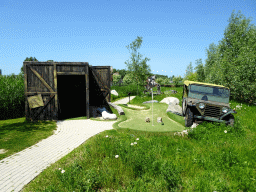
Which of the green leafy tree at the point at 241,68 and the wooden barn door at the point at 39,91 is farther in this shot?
the green leafy tree at the point at 241,68

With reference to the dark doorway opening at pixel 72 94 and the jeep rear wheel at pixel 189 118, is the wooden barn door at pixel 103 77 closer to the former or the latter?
the dark doorway opening at pixel 72 94

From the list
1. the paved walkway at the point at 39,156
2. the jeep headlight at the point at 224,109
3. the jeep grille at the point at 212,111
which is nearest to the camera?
the paved walkway at the point at 39,156

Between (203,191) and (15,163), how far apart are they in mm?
5591

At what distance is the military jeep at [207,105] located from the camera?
8.22 meters

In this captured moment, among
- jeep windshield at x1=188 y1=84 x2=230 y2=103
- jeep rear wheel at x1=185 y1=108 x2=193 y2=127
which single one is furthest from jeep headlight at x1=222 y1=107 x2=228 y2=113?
jeep rear wheel at x1=185 y1=108 x2=193 y2=127

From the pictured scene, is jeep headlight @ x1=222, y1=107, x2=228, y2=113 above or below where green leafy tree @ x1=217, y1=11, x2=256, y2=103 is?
below

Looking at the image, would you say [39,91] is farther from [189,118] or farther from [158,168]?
[158,168]

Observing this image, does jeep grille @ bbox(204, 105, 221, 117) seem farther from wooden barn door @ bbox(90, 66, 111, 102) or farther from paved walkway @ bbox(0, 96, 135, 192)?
wooden barn door @ bbox(90, 66, 111, 102)

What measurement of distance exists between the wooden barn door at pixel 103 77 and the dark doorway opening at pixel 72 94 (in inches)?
60.7

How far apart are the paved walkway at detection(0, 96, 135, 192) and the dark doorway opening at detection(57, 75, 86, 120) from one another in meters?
5.38

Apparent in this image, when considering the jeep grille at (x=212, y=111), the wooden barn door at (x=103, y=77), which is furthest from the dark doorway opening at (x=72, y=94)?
the jeep grille at (x=212, y=111)

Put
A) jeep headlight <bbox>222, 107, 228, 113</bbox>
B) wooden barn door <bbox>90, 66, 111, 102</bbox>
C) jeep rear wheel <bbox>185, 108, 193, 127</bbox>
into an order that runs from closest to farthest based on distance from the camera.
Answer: jeep headlight <bbox>222, 107, 228, 113</bbox>
jeep rear wheel <bbox>185, 108, 193, 127</bbox>
wooden barn door <bbox>90, 66, 111, 102</bbox>

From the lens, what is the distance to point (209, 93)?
30.5 ft

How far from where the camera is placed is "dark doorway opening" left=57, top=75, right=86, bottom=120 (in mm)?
13945
